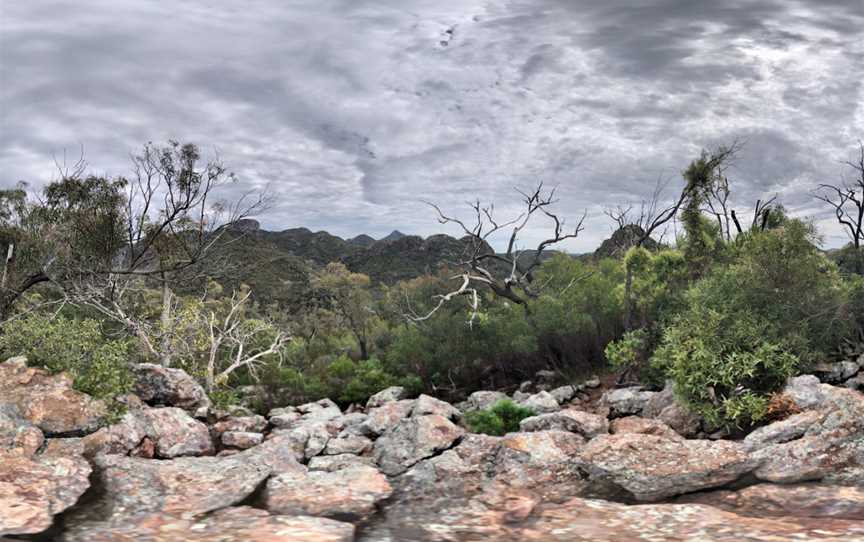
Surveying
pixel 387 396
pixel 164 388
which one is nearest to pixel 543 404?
pixel 387 396

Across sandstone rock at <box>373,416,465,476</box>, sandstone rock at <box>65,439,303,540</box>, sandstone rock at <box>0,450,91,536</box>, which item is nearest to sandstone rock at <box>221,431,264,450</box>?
sandstone rock at <box>373,416,465,476</box>

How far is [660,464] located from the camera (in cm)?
898

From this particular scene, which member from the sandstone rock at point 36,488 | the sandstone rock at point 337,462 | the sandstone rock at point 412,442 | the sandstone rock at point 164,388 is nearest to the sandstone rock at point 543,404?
the sandstone rock at point 412,442

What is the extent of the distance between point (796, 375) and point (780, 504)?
20.5ft

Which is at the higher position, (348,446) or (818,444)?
(818,444)

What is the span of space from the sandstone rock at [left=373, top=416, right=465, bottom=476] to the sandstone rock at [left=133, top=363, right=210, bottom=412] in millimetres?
6140

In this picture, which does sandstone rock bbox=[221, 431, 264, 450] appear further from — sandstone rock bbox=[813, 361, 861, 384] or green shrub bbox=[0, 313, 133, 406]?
sandstone rock bbox=[813, 361, 861, 384]

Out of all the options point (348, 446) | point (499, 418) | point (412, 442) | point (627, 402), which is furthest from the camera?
point (627, 402)

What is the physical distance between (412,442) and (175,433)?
5278 mm

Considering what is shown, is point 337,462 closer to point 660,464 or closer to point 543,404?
point 660,464

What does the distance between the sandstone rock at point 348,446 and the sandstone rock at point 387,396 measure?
671cm

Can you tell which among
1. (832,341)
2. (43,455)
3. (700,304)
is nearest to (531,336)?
(700,304)

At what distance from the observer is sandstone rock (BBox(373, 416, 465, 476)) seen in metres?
10.7

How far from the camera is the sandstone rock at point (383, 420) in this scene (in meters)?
14.2
